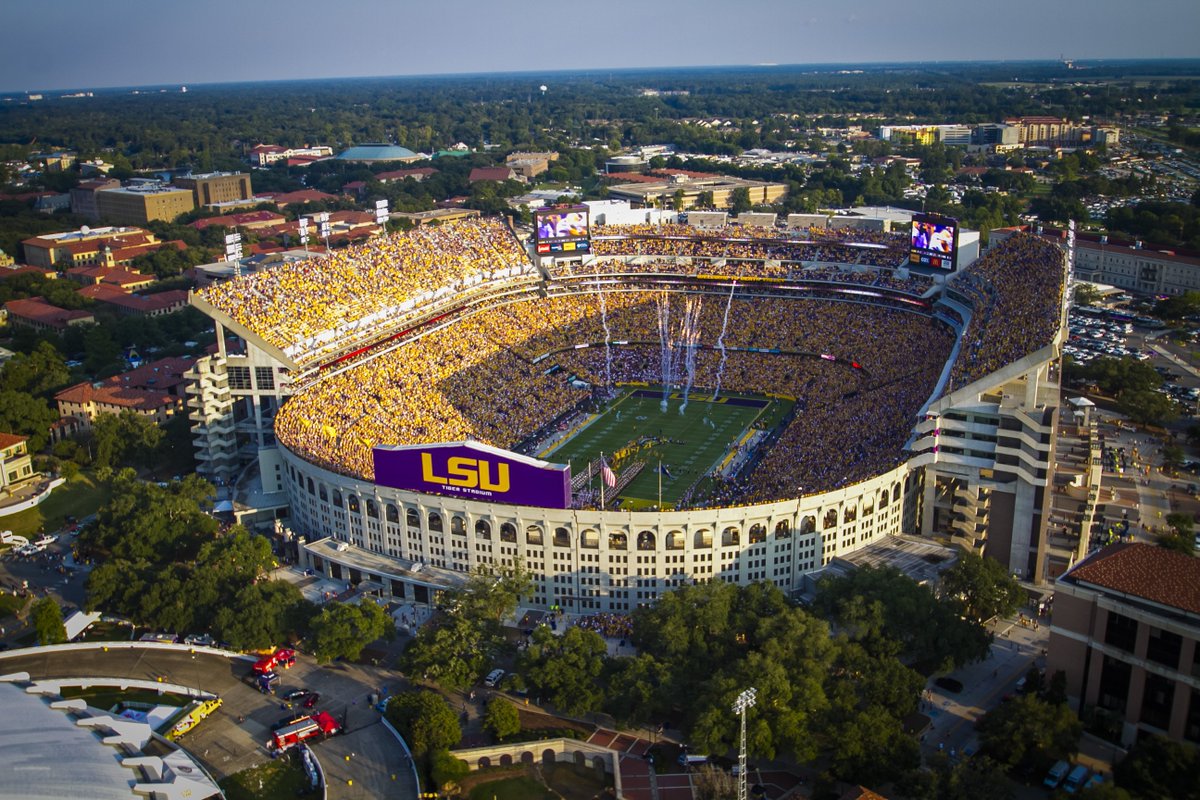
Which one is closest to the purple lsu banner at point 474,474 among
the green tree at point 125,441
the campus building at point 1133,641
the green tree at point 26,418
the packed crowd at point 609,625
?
the packed crowd at point 609,625

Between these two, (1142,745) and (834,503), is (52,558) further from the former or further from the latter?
(1142,745)

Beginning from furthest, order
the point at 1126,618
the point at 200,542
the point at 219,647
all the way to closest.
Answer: the point at 200,542 < the point at 219,647 < the point at 1126,618

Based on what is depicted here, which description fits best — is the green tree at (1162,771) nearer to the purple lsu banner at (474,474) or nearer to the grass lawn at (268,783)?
the purple lsu banner at (474,474)

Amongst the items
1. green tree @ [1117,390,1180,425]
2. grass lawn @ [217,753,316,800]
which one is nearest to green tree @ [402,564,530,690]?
grass lawn @ [217,753,316,800]

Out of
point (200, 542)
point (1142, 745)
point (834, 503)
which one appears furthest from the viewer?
point (200, 542)

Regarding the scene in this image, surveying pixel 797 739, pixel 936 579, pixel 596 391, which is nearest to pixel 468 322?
pixel 596 391

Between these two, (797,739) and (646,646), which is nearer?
(797,739)

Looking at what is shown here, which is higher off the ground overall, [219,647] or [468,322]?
[468,322]
